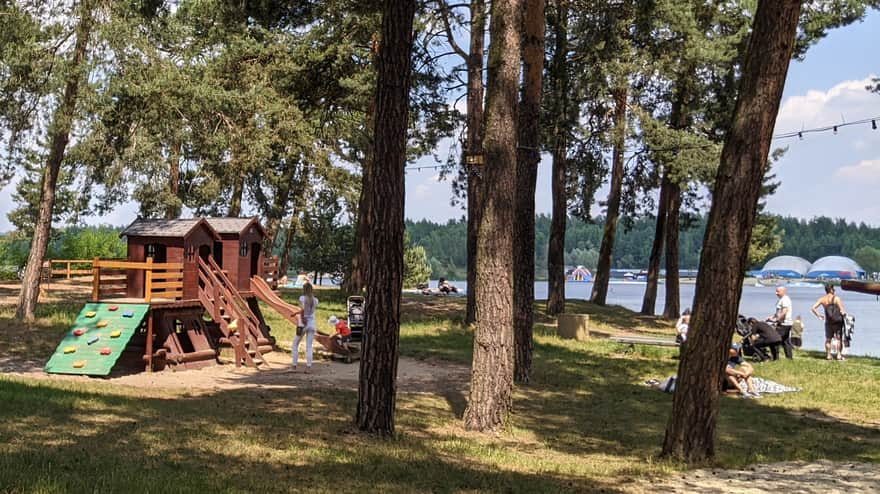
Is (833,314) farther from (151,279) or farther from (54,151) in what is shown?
(54,151)

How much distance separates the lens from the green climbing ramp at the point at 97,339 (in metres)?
16.5

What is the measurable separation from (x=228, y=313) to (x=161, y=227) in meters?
2.57

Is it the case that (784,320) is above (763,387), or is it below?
above

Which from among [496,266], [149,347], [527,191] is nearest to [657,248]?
[527,191]

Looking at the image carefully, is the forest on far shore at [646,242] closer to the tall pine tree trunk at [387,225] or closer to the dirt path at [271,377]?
the dirt path at [271,377]

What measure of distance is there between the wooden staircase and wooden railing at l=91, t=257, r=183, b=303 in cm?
70

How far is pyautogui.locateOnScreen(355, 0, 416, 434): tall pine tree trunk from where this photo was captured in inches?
409

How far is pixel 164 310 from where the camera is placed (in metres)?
18.5

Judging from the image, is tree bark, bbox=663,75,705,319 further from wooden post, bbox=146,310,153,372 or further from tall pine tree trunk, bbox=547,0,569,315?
wooden post, bbox=146,310,153,372

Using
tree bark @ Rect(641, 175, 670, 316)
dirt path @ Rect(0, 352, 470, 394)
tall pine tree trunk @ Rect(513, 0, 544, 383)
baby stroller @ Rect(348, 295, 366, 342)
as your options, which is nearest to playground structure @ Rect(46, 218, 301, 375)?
dirt path @ Rect(0, 352, 470, 394)

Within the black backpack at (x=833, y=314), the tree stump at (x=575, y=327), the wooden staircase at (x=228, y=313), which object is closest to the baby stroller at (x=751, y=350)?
the black backpack at (x=833, y=314)

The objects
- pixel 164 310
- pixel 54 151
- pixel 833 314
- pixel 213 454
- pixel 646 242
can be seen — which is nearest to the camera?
pixel 213 454

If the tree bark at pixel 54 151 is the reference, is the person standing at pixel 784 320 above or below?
below

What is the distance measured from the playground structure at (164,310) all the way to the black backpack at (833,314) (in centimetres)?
1354
